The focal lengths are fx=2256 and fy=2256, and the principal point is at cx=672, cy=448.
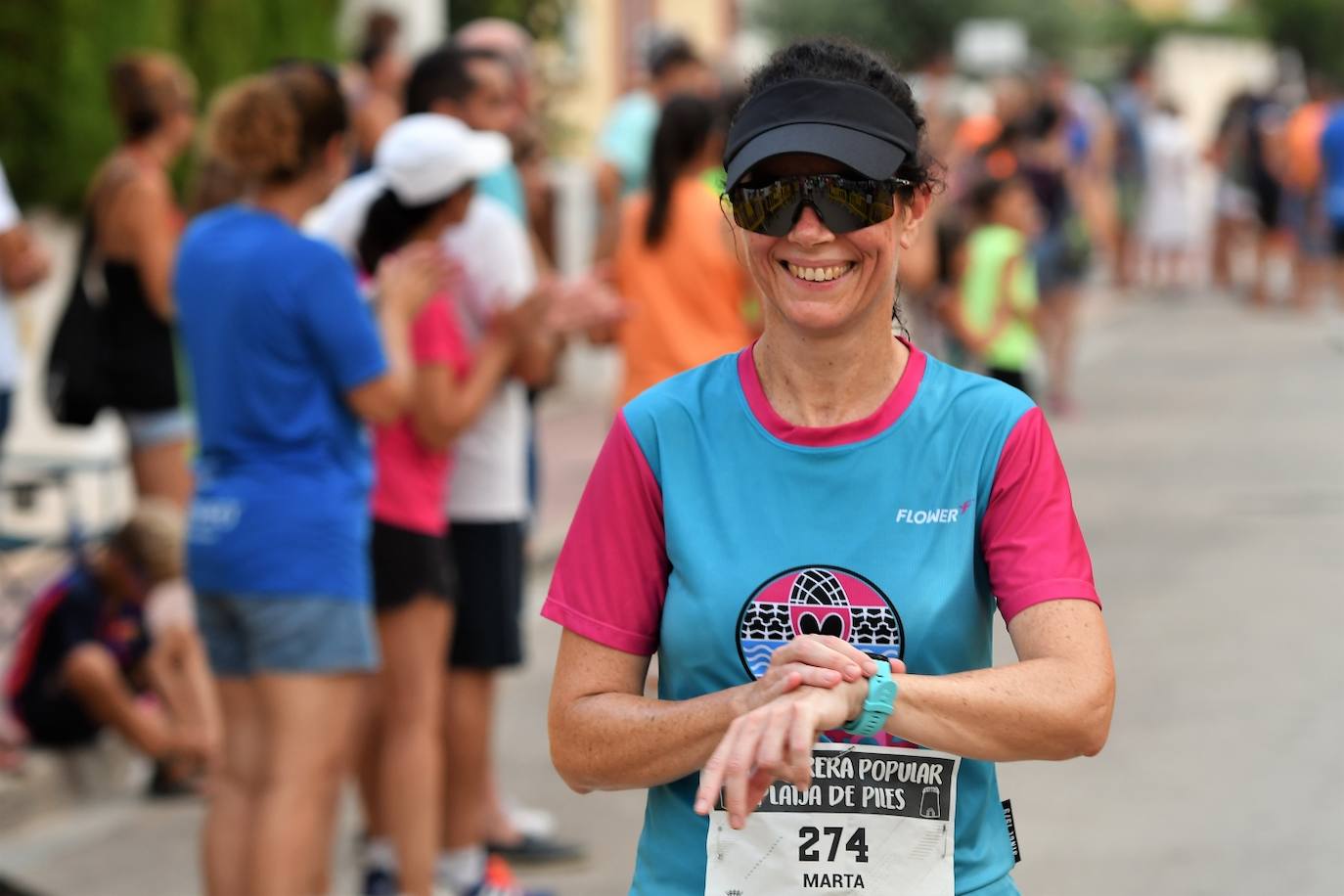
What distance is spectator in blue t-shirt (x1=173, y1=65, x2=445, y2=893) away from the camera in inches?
186

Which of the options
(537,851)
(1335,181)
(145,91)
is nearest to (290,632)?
(537,851)

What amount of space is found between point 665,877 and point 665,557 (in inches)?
14.9

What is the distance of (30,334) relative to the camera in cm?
1066

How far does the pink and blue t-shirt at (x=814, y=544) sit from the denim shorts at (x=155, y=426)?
17.5 ft

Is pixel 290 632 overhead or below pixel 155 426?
below

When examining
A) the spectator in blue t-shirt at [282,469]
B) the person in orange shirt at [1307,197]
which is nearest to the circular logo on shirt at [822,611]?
the spectator in blue t-shirt at [282,469]

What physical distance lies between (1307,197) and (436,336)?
58.8 ft

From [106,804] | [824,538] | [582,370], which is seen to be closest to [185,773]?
[106,804]

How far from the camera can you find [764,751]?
7.44 ft

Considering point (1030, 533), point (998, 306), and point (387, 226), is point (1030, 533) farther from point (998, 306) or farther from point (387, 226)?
Answer: point (998, 306)

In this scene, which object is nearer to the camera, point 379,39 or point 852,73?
point 852,73

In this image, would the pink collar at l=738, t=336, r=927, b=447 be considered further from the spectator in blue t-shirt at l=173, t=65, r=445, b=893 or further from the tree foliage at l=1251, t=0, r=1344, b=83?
the tree foliage at l=1251, t=0, r=1344, b=83

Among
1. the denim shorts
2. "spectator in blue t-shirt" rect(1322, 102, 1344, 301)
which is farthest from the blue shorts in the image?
"spectator in blue t-shirt" rect(1322, 102, 1344, 301)

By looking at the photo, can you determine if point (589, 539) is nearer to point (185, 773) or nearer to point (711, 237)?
point (711, 237)
